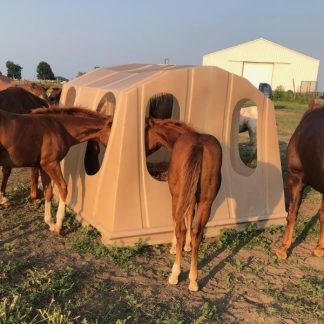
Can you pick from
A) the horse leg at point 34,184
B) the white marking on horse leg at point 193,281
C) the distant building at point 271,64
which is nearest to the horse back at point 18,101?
the horse leg at point 34,184

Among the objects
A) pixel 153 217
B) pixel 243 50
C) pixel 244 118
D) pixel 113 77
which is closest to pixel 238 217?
pixel 153 217

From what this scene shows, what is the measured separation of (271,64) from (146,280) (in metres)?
40.6

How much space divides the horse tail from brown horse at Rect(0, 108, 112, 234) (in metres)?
1.77

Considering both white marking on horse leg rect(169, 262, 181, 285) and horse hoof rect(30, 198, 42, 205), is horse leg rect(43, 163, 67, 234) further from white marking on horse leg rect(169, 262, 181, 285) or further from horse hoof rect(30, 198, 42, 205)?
white marking on horse leg rect(169, 262, 181, 285)

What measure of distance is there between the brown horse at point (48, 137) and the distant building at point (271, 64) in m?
37.3

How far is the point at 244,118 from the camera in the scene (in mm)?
10633

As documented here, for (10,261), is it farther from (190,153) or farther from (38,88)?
(38,88)

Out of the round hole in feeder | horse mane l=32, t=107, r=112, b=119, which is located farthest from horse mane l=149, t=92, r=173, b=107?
the round hole in feeder

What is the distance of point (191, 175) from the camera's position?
4.00 metres

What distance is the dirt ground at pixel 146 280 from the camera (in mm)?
3705

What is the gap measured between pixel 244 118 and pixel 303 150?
566cm

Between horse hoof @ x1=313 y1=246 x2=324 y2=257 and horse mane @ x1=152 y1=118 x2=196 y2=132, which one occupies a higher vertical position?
horse mane @ x1=152 y1=118 x2=196 y2=132

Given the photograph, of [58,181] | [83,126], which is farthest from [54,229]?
[83,126]

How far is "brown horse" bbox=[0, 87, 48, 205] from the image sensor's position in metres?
6.70
